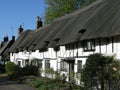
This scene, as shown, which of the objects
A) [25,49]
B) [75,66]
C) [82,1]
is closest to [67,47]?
[75,66]

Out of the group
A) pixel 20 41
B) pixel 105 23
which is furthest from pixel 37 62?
pixel 105 23

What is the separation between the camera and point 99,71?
18.8 meters

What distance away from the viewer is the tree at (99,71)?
61.4 feet

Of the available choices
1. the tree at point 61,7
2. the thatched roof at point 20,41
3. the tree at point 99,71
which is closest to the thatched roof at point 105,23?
the tree at point 99,71

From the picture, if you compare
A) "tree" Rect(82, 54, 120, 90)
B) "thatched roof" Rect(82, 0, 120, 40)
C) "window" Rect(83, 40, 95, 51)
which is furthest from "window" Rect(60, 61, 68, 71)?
"tree" Rect(82, 54, 120, 90)

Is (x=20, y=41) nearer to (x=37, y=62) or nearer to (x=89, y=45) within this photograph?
(x=37, y=62)

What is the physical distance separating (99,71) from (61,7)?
129 feet

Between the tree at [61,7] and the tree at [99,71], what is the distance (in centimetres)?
3701

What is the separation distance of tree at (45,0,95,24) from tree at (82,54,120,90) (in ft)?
121

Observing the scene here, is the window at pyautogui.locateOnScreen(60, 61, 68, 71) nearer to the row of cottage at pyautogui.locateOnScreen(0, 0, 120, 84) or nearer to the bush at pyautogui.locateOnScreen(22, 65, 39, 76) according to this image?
the row of cottage at pyautogui.locateOnScreen(0, 0, 120, 84)

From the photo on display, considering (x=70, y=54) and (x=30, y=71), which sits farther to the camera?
(x=30, y=71)

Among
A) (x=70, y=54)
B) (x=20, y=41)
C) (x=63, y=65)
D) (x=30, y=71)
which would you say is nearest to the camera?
(x=70, y=54)

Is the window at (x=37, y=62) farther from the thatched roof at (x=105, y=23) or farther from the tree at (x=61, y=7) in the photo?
the tree at (x=61, y=7)

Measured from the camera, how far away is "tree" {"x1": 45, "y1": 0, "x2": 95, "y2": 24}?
56344 millimetres
